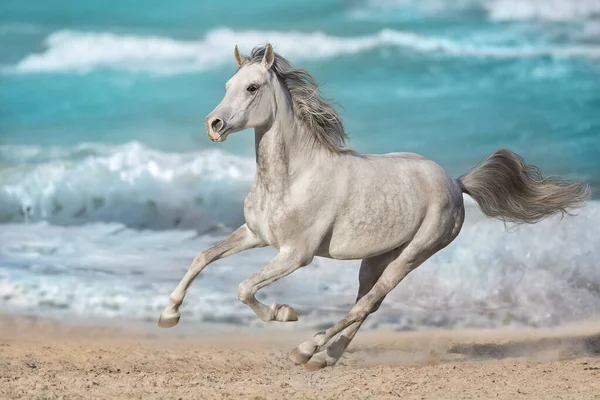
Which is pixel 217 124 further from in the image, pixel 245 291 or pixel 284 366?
pixel 284 366

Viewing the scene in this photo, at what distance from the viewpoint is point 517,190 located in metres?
5.98

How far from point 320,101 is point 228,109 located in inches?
25.7

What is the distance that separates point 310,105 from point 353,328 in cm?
132

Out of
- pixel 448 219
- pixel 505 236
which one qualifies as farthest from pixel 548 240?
pixel 448 219

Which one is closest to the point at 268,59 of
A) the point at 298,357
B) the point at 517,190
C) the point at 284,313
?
the point at 284,313

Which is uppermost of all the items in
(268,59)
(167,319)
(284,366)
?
(268,59)

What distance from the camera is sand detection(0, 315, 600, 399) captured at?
18.2 ft

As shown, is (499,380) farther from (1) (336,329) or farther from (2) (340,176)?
(2) (340,176)

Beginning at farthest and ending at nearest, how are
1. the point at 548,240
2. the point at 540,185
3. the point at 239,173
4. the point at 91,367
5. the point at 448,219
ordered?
the point at 239,173 → the point at 548,240 → the point at 91,367 → the point at 540,185 → the point at 448,219

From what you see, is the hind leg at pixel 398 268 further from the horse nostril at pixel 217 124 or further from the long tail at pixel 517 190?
the horse nostril at pixel 217 124

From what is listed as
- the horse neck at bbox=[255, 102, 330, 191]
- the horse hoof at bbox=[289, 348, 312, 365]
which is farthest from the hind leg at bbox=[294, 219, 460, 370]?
the horse neck at bbox=[255, 102, 330, 191]

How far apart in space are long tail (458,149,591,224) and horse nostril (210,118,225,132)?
6.36 feet

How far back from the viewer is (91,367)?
7.13m

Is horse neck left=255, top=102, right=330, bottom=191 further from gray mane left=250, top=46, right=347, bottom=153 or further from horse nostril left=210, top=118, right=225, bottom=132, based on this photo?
horse nostril left=210, top=118, right=225, bottom=132
